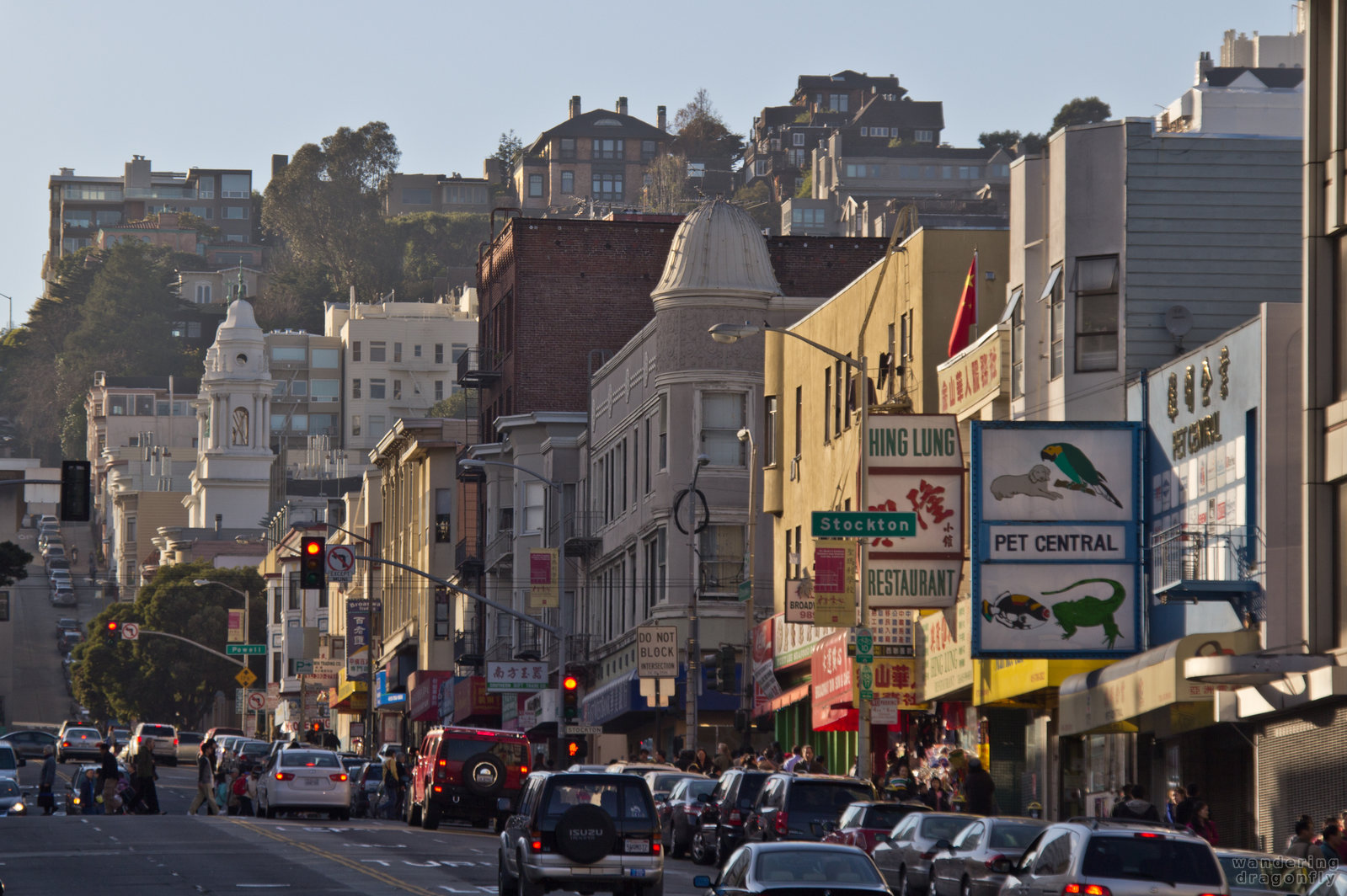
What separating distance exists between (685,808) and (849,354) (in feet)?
47.9

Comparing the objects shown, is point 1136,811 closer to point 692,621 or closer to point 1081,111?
point 692,621

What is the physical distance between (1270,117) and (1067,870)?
2013 cm

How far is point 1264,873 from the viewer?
20438mm

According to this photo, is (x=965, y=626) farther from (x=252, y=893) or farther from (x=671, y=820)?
(x=252, y=893)

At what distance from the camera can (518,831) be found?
24734 millimetres

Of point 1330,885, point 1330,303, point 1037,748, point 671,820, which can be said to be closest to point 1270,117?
point 1330,303

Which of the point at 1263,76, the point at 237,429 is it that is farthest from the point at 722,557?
the point at 237,429

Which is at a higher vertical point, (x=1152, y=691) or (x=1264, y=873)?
(x=1152, y=691)

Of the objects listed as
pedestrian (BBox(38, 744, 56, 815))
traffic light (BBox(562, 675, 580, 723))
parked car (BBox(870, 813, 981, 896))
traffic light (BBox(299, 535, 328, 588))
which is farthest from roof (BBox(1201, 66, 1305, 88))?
pedestrian (BBox(38, 744, 56, 815))

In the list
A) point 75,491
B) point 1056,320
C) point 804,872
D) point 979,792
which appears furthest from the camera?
point 75,491

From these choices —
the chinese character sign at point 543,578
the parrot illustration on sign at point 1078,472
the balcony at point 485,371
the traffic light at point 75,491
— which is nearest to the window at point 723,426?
the chinese character sign at point 543,578

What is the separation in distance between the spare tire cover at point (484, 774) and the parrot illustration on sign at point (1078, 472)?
1333 centimetres

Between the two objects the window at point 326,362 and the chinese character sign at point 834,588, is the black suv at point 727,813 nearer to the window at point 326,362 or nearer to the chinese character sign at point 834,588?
the chinese character sign at point 834,588

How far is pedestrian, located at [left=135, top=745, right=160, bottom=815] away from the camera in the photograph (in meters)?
49.6
